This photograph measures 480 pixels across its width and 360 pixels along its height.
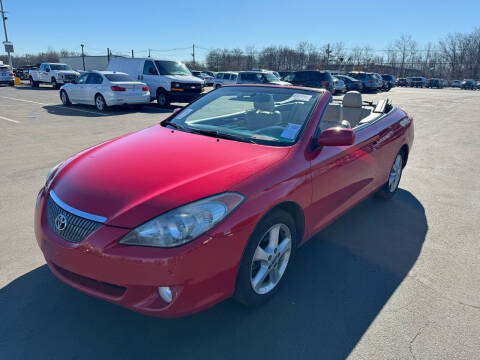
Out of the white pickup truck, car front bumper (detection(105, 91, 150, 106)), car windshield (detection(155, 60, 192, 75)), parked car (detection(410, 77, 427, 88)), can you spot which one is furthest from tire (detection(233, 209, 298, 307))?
parked car (detection(410, 77, 427, 88))

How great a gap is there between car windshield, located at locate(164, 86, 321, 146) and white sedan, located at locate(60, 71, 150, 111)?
1013cm

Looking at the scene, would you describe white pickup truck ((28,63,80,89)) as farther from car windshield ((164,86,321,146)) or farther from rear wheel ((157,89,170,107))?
car windshield ((164,86,321,146))

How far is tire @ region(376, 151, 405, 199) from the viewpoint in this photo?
4.65 metres

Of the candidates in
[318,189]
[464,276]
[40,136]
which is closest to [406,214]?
[464,276]

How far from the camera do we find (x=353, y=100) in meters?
4.68

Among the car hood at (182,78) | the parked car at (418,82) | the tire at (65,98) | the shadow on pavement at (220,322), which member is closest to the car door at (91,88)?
the tire at (65,98)

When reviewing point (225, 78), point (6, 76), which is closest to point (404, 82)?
point (225, 78)

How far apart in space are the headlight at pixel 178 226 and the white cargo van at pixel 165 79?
44.5ft

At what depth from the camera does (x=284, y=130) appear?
9.96 feet

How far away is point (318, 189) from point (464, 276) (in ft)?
5.19

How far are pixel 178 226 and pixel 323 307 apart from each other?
1362 mm

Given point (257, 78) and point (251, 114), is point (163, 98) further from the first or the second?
point (251, 114)

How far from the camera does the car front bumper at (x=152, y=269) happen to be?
1.91m

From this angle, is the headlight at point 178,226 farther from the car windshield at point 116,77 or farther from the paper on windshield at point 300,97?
the car windshield at point 116,77
